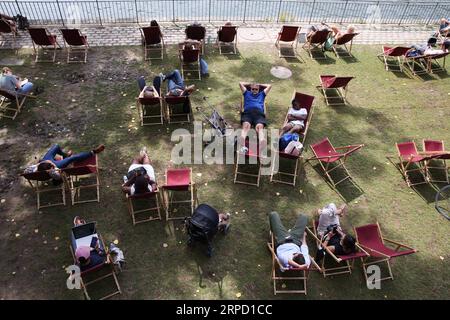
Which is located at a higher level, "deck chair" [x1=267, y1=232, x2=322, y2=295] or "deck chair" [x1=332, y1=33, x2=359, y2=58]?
"deck chair" [x1=332, y1=33, x2=359, y2=58]

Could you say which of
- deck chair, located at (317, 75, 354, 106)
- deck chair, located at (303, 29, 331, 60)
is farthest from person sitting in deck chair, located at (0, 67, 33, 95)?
deck chair, located at (303, 29, 331, 60)

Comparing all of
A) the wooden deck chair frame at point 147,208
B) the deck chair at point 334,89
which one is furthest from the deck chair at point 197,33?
the wooden deck chair frame at point 147,208

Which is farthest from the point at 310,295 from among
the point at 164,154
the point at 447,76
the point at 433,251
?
the point at 447,76

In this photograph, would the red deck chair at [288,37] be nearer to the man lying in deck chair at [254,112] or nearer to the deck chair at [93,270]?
the man lying in deck chair at [254,112]

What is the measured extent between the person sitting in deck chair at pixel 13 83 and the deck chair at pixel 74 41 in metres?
2.06

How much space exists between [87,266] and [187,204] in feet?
8.78

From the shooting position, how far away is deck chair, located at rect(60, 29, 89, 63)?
484 inches

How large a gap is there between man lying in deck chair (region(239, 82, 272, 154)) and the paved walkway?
4.81 m

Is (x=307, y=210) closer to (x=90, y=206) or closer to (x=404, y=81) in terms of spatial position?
(x=90, y=206)

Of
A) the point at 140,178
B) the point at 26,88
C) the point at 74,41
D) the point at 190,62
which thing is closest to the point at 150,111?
the point at 190,62

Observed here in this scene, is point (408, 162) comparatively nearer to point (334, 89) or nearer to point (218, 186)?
point (334, 89)

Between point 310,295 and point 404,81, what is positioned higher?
point 404,81

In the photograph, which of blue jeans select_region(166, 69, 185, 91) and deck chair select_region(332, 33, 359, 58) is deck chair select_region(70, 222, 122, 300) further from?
deck chair select_region(332, 33, 359, 58)
